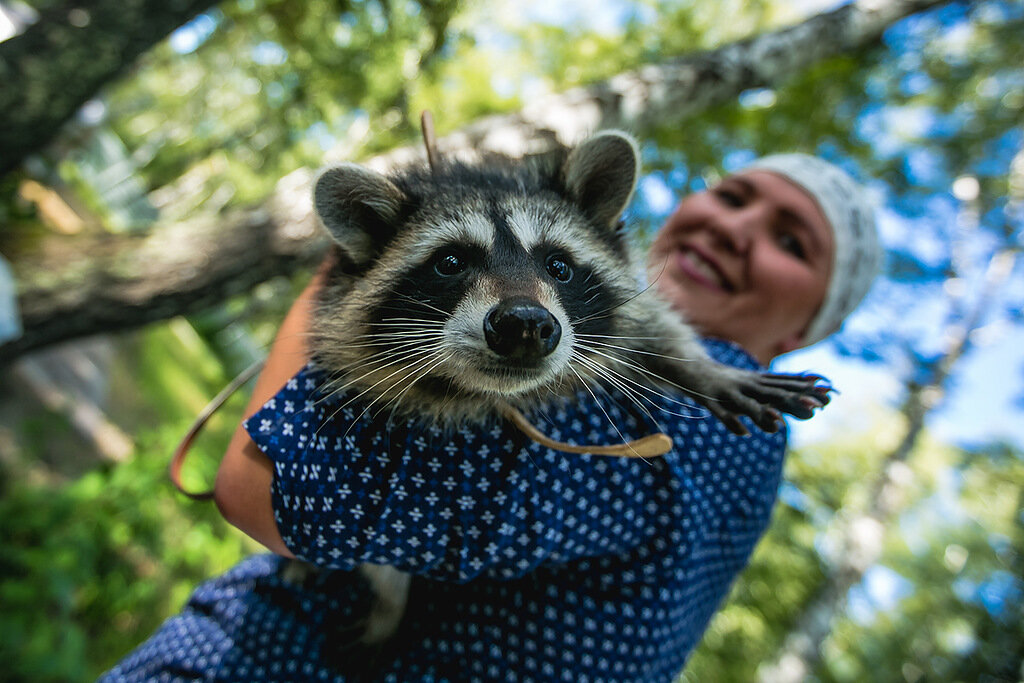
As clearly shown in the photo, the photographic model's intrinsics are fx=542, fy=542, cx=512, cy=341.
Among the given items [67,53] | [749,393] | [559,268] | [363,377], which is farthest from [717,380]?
[67,53]

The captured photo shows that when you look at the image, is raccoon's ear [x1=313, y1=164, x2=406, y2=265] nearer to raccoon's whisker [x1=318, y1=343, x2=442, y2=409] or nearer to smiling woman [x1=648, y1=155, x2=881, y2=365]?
raccoon's whisker [x1=318, y1=343, x2=442, y2=409]

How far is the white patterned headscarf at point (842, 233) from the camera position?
2.21 metres

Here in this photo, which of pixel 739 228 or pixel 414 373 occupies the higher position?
pixel 414 373

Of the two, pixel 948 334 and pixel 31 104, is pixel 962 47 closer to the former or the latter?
pixel 948 334

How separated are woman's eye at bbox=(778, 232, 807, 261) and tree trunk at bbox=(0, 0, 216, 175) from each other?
3.67 metres

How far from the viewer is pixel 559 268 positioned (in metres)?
1.61

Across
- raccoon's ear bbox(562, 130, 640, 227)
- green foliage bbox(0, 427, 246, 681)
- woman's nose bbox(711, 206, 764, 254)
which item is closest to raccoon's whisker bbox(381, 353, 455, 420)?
raccoon's ear bbox(562, 130, 640, 227)

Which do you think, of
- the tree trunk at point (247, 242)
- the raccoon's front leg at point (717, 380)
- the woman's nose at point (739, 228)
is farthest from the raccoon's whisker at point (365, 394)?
the tree trunk at point (247, 242)

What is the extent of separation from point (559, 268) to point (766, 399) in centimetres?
69

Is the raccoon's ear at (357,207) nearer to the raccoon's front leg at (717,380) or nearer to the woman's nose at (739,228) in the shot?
the raccoon's front leg at (717,380)

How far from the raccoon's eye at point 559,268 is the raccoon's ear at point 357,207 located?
490 millimetres

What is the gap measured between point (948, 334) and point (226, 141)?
1259 cm

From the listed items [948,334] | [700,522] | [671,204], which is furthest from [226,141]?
[948,334]

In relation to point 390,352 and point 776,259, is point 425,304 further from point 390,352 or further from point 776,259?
point 776,259
